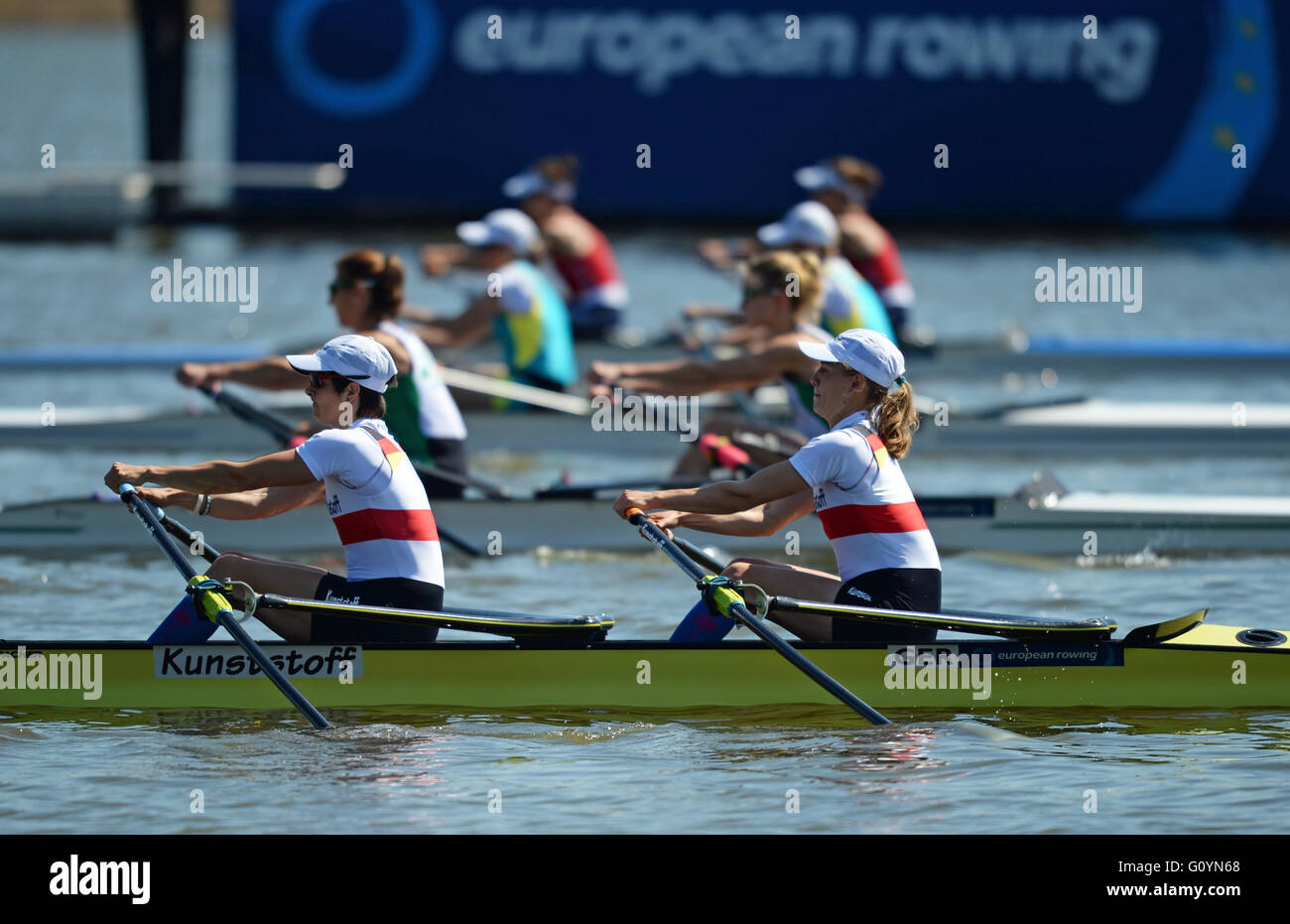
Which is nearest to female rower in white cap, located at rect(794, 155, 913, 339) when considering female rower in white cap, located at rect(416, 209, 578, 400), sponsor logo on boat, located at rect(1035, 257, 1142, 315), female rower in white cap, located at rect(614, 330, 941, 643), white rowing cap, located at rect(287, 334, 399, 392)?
female rower in white cap, located at rect(416, 209, 578, 400)

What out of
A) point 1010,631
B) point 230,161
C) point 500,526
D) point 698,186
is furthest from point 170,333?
point 1010,631

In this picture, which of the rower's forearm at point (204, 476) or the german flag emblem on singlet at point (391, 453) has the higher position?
the german flag emblem on singlet at point (391, 453)

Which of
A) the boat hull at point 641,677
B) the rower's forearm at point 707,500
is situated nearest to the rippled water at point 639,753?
the boat hull at point 641,677

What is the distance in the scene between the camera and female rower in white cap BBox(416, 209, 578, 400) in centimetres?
1238

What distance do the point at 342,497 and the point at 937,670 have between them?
7.60 ft

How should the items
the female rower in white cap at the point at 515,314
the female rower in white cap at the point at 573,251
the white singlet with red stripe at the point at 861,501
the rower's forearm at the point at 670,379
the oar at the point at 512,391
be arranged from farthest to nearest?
the female rower in white cap at the point at 573,251 → the oar at the point at 512,391 → the female rower in white cap at the point at 515,314 → the rower's forearm at the point at 670,379 → the white singlet with red stripe at the point at 861,501

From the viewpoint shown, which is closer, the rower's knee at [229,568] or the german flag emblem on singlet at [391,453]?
the german flag emblem on singlet at [391,453]

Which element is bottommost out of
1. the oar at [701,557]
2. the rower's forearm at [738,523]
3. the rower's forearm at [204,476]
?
the oar at [701,557]

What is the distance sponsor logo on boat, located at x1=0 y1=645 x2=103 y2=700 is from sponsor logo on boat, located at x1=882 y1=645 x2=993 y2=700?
2979mm

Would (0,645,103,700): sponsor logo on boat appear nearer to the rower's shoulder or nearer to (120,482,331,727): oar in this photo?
(120,482,331,727): oar

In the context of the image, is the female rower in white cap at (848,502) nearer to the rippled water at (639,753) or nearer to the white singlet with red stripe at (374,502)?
the rippled water at (639,753)

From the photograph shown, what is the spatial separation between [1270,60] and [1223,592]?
15285 millimetres
